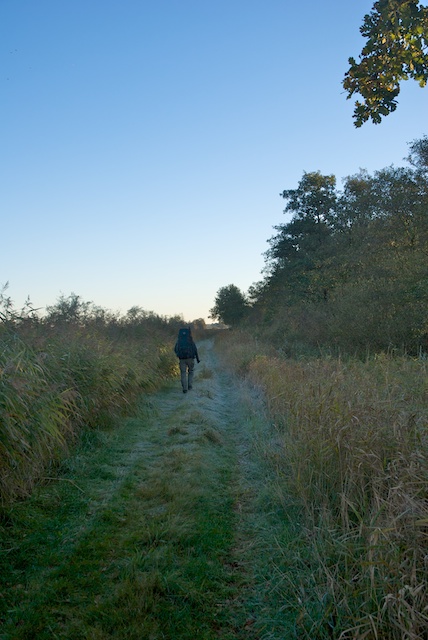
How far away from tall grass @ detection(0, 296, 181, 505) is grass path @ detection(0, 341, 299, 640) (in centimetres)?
40

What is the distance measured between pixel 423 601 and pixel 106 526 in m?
2.88

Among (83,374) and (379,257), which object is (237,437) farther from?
(379,257)

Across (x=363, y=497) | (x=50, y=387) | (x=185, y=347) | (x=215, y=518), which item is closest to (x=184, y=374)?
(x=185, y=347)

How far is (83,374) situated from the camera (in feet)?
24.9

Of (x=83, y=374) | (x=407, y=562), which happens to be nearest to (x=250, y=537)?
(x=407, y=562)

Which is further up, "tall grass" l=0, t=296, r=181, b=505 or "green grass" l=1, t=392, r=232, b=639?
"tall grass" l=0, t=296, r=181, b=505

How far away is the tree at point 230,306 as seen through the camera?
5919cm

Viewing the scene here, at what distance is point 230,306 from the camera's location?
2457 inches

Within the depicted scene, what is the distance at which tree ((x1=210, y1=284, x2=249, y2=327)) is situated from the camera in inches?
2330

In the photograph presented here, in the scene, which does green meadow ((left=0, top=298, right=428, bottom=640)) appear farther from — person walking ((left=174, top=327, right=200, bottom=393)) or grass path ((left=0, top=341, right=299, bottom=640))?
person walking ((left=174, top=327, right=200, bottom=393))

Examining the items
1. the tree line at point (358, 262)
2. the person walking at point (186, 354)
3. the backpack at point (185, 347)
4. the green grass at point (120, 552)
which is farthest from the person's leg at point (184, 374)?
the green grass at point (120, 552)

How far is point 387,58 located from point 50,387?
6.21m

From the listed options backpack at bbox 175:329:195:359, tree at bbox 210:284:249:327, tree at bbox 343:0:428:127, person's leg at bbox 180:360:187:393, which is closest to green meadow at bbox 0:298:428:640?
tree at bbox 343:0:428:127

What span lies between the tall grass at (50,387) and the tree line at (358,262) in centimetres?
738
